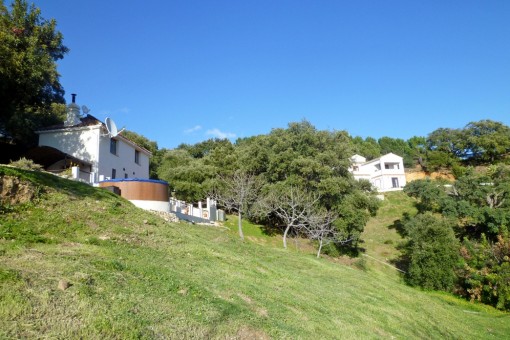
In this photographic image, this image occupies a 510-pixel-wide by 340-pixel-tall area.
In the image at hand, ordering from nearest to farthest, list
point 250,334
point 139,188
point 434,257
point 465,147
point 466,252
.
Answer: point 250,334 → point 139,188 → point 434,257 → point 466,252 → point 465,147

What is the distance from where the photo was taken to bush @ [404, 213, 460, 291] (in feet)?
89.2

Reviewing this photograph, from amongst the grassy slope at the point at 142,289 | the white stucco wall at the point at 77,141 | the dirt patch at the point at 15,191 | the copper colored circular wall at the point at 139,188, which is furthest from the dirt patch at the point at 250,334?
the white stucco wall at the point at 77,141

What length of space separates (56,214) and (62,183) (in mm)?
3028

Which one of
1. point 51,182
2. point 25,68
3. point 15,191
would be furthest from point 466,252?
point 25,68

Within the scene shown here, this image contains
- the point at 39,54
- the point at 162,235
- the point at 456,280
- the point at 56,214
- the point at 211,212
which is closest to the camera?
the point at 56,214

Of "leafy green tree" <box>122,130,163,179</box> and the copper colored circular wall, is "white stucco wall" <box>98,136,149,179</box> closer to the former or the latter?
the copper colored circular wall

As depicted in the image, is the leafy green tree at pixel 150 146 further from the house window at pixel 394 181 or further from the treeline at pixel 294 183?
the house window at pixel 394 181

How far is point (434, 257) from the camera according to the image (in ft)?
90.3

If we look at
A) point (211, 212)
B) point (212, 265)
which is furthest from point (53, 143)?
point (212, 265)

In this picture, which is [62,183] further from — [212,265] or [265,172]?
[265,172]

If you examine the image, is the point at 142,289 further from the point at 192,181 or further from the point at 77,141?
the point at 192,181

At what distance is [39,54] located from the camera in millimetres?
24344

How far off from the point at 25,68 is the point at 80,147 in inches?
216

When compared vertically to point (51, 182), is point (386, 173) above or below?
above
